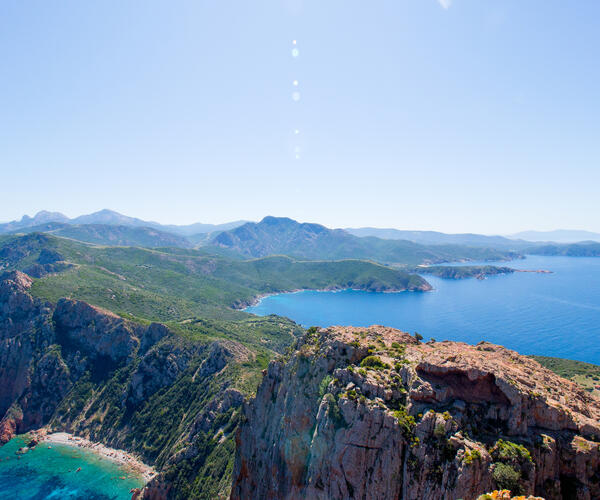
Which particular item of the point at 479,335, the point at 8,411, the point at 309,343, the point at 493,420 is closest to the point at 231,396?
the point at 309,343

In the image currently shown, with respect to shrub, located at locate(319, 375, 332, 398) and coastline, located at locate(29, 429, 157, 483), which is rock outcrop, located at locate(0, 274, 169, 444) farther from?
shrub, located at locate(319, 375, 332, 398)

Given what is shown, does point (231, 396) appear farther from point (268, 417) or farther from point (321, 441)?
point (321, 441)

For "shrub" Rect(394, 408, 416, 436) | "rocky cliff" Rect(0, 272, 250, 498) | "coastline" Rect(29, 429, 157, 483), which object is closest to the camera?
"shrub" Rect(394, 408, 416, 436)

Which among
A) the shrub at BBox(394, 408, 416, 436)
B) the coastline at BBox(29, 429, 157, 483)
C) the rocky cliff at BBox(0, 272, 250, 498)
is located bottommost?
the coastline at BBox(29, 429, 157, 483)

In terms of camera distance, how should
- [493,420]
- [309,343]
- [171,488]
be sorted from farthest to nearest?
[171,488] → [309,343] → [493,420]

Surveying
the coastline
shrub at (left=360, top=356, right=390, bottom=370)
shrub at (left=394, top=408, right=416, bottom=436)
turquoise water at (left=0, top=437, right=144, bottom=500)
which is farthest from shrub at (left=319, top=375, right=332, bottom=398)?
the coastline
